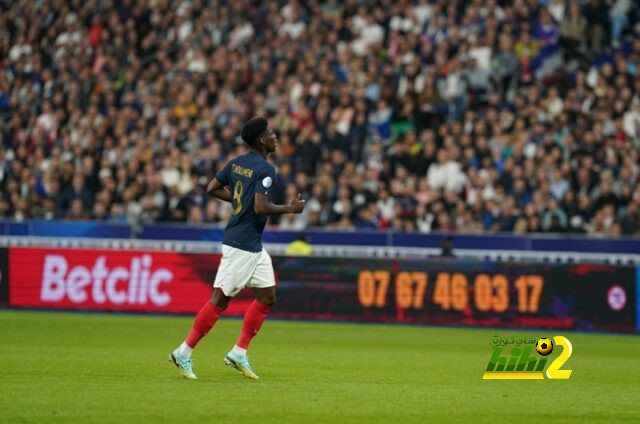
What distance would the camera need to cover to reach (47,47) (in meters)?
35.2

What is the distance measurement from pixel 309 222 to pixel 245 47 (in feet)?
21.6

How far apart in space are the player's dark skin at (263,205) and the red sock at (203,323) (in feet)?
0.23

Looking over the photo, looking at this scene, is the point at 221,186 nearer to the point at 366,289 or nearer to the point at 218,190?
the point at 218,190

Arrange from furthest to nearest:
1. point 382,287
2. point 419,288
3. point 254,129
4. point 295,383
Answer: point 382,287
point 419,288
point 254,129
point 295,383

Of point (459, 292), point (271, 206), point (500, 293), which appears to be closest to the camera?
point (271, 206)

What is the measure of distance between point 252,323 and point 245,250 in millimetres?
771

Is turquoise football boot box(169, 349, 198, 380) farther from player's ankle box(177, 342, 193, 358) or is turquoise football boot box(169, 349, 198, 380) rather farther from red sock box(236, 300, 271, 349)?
red sock box(236, 300, 271, 349)

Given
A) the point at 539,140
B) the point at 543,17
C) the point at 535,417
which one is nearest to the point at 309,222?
the point at 539,140

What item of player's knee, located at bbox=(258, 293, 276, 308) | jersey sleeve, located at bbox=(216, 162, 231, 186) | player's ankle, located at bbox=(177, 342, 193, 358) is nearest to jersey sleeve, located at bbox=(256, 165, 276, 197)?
jersey sleeve, located at bbox=(216, 162, 231, 186)

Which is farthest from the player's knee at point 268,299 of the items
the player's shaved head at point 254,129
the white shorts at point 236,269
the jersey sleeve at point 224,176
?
the player's shaved head at point 254,129

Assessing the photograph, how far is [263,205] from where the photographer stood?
12.6m

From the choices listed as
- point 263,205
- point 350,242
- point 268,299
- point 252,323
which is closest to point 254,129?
point 263,205

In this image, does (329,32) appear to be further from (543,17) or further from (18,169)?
(18,169)

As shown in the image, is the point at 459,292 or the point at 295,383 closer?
the point at 295,383
